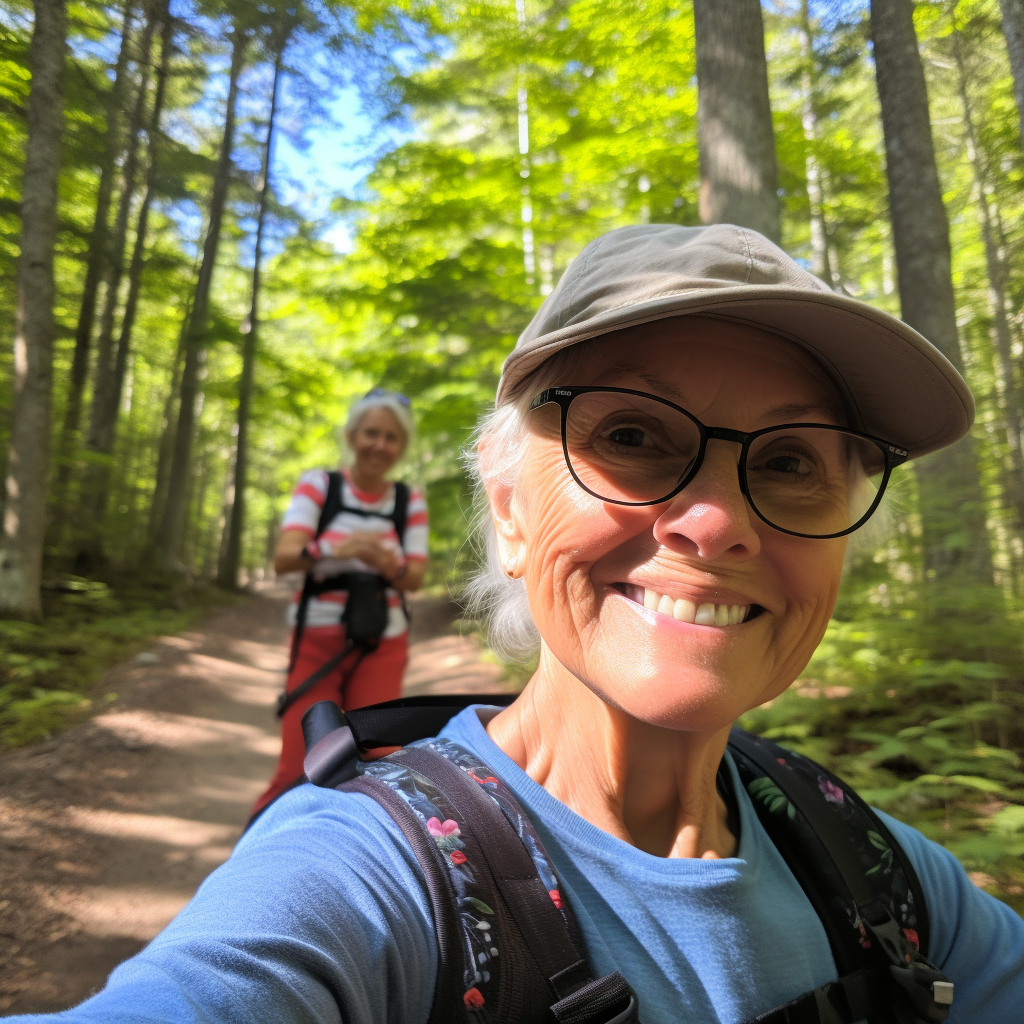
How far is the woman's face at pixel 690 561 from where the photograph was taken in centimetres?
110

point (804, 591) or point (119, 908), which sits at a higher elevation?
point (804, 591)

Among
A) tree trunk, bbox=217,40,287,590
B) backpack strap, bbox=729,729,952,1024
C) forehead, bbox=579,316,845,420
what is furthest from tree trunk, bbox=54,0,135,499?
backpack strap, bbox=729,729,952,1024

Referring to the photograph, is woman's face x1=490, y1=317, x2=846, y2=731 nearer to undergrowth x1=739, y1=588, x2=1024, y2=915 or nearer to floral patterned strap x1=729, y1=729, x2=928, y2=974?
floral patterned strap x1=729, y1=729, x2=928, y2=974

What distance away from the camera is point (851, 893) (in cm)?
124

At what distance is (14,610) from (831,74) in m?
10.6

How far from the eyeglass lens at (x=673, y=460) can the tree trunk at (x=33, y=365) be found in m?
7.80

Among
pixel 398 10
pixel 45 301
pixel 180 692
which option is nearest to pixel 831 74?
pixel 398 10

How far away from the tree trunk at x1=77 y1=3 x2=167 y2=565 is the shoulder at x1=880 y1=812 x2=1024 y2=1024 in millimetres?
10796

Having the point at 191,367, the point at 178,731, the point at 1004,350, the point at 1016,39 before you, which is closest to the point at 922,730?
the point at 1016,39

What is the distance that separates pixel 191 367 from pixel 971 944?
1645 cm

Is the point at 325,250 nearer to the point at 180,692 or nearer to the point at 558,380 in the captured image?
the point at 180,692

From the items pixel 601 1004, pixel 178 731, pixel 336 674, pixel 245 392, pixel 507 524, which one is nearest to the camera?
pixel 601 1004

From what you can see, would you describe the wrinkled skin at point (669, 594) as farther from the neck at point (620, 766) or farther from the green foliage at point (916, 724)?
the green foliage at point (916, 724)

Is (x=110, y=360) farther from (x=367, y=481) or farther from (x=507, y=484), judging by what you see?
(x=507, y=484)
